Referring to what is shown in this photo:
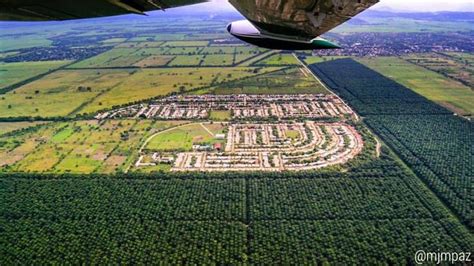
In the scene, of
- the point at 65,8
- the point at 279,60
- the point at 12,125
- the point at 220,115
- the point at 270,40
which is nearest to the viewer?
the point at 65,8

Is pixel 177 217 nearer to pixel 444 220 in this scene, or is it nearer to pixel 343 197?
pixel 343 197

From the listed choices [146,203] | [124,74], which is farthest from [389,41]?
[146,203]

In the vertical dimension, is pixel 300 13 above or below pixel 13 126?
above

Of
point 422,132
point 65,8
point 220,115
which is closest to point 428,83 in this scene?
point 422,132

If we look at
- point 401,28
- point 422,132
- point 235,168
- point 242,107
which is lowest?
point 235,168

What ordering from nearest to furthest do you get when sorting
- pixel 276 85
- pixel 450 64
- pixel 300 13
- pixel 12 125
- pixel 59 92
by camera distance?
pixel 300 13, pixel 12 125, pixel 59 92, pixel 276 85, pixel 450 64

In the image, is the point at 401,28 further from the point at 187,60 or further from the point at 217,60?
the point at 187,60

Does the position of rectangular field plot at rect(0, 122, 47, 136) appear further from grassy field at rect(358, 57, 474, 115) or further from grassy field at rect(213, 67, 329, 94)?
grassy field at rect(358, 57, 474, 115)

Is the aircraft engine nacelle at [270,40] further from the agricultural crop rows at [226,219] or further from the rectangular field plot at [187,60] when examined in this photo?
the rectangular field plot at [187,60]
